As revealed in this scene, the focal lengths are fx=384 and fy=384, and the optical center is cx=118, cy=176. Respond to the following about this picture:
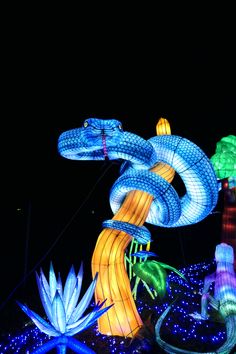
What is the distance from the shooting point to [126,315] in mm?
6941

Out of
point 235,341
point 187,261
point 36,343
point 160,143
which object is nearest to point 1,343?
point 36,343

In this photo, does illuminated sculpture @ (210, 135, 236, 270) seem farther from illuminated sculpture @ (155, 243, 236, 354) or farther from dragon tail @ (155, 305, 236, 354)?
dragon tail @ (155, 305, 236, 354)

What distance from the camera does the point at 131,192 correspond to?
7652 mm

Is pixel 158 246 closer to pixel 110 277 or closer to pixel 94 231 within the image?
pixel 94 231

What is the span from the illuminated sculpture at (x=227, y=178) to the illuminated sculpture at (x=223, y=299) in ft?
2.42

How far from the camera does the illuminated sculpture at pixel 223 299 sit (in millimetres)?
6320

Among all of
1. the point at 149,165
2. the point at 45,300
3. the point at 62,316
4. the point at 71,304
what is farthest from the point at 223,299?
the point at 45,300

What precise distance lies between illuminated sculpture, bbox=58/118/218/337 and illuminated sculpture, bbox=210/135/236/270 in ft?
8.78

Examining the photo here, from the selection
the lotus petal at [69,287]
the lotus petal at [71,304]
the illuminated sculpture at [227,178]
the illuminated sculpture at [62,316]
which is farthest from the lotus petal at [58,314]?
the illuminated sculpture at [227,178]

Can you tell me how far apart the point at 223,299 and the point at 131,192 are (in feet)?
10.1

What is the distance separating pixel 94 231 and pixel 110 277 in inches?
376

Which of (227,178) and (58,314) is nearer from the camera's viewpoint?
(58,314)

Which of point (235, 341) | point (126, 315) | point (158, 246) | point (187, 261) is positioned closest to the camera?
point (235, 341)

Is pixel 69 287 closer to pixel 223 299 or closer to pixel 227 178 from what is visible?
pixel 223 299
